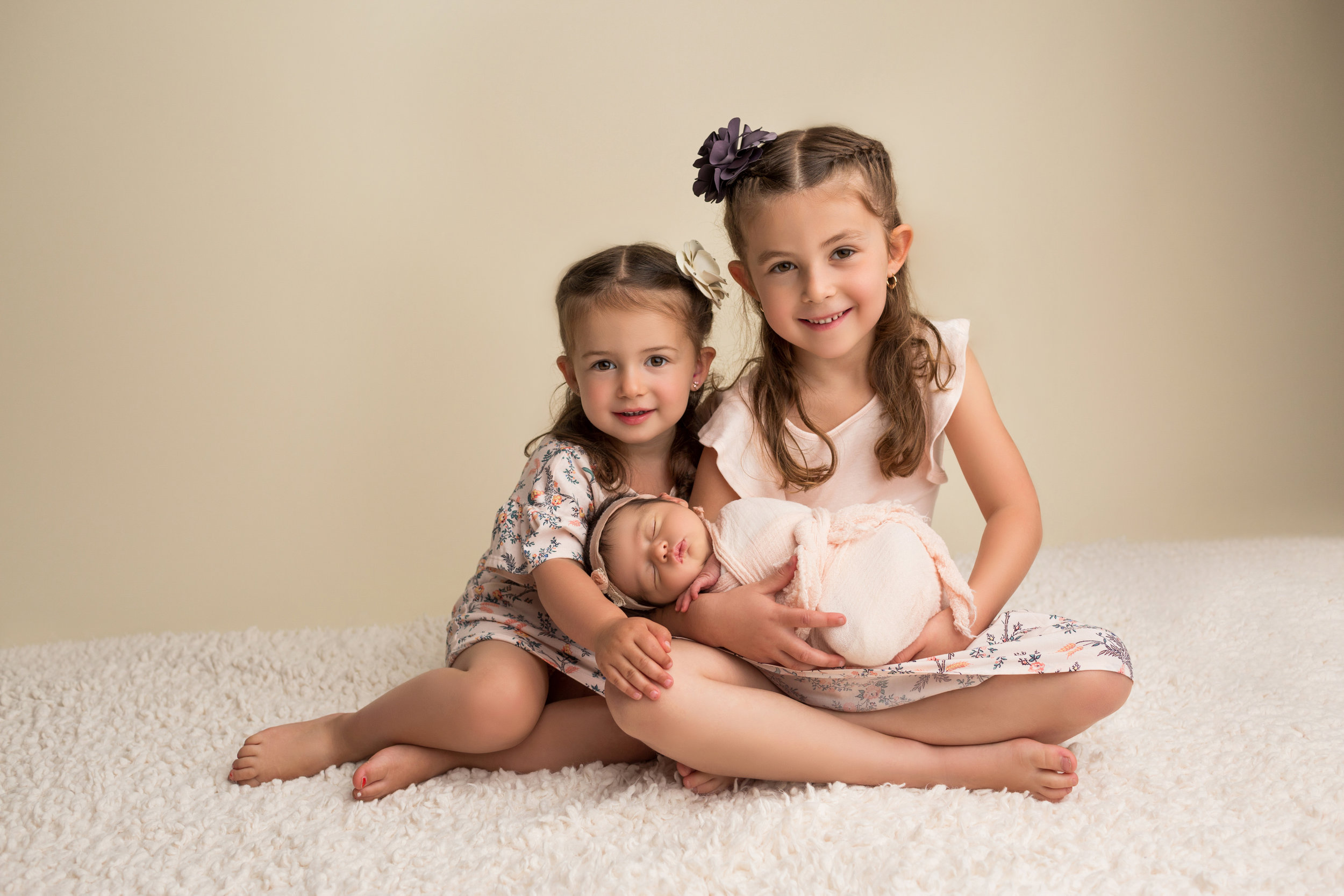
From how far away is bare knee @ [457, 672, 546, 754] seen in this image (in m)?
1.23

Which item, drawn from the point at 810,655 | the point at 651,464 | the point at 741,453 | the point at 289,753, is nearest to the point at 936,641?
the point at 810,655

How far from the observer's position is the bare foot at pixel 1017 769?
3.59ft

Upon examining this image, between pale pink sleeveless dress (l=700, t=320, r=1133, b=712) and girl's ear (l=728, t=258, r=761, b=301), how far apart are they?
6.0 inches

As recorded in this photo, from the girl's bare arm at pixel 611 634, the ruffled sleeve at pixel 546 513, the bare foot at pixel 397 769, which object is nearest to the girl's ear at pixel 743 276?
the ruffled sleeve at pixel 546 513

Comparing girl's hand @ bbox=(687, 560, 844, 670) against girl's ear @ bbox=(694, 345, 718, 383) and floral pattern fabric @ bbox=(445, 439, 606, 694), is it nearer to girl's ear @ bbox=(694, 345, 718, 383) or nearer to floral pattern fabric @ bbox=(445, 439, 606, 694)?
floral pattern fabric @ bbox=(445, 439, 606, 694)

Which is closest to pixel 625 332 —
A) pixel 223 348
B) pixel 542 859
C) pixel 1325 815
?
pixel 542 859

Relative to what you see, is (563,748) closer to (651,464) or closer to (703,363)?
(651,464)

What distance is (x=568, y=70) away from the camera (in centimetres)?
217

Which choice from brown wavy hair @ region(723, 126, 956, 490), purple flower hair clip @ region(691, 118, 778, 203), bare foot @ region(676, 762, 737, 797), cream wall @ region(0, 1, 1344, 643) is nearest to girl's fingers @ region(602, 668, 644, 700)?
bare foot @ region(676, 762, 737, 797)

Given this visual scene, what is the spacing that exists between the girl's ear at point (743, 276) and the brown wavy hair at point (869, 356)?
0.05 ft

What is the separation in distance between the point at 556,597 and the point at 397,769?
0.29 metres

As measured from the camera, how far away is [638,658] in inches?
42.0

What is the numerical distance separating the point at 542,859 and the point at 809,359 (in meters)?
0.79

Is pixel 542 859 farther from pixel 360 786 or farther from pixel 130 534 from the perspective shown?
pixel 130 534
